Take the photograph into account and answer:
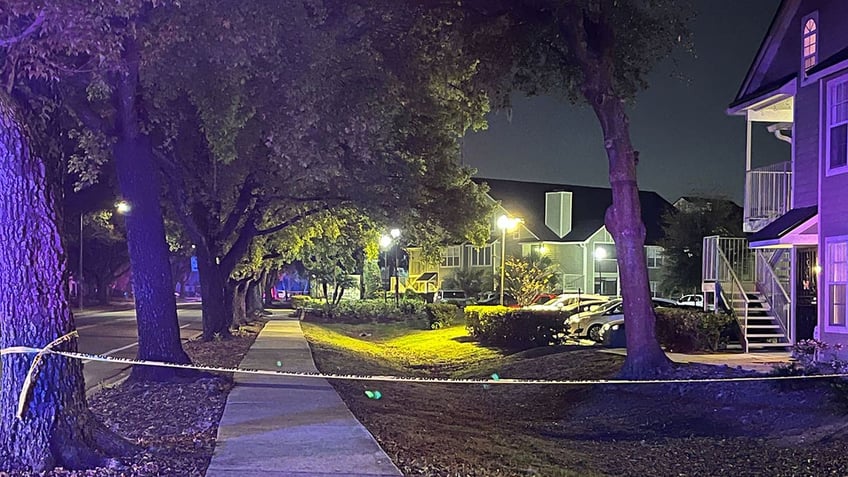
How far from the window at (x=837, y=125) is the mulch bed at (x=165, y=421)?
12.1 m

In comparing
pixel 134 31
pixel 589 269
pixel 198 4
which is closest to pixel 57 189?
pixel 134 31

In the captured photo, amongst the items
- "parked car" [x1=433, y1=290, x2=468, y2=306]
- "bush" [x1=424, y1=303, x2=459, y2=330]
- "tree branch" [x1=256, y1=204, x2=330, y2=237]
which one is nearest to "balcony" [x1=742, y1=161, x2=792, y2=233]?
"tree branch" [x1=256, y1=204, x2=330, y2=237]

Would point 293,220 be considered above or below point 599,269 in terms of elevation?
above

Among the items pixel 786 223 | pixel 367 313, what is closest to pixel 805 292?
pixel 786 223

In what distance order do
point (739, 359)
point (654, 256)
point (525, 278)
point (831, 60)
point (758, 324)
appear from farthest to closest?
point (654, 256) → point (525, 278) → point (758, 324) → point (739, 359) → point (831, 60)

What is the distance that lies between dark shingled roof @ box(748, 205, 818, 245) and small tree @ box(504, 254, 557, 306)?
22023 mm

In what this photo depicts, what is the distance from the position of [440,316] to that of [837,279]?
2118 centimetres

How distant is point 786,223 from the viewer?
17438 millimetres

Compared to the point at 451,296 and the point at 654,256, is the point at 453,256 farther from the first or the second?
the point at 654,256

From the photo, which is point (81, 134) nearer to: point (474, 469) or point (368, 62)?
point (368, 62)

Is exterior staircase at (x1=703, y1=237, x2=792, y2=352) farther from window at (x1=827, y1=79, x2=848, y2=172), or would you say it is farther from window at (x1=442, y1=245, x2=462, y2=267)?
window at (x1=442, y1=245, x2=462, y2=267)

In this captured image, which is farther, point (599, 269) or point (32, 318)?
point (599, 269)

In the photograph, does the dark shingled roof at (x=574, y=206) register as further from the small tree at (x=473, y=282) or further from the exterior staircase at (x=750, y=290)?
the exterior staircase at (x=750, y=290)

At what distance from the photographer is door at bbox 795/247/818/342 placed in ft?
61.2
